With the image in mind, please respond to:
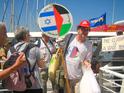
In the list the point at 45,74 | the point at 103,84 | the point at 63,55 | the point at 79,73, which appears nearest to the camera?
the point at 103,84

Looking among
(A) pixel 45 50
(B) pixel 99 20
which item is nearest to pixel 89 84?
(A) pixel 45 50

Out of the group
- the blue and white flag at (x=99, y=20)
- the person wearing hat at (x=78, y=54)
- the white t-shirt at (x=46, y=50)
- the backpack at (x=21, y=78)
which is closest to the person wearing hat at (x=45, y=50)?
the white t-shirt at (x=46, y=50)

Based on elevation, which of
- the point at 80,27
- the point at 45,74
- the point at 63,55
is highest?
the point at 80,27

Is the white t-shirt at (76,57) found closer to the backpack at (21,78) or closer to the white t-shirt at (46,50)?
the backpack at (21,78)

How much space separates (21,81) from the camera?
6.49m

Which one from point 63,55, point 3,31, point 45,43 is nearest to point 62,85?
point 63,55

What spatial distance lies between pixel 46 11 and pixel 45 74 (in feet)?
5.75

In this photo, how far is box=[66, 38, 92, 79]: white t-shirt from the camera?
25.0 feet

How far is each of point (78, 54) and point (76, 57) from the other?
0.22ft

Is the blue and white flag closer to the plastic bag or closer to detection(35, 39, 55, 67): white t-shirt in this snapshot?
detection(35, 39, 55, 67): white t-shirt

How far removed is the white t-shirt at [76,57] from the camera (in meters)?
7.61

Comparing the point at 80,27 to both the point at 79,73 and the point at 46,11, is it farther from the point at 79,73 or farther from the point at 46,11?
the point at 46,11

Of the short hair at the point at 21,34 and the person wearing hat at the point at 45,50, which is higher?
the short hair at the point at 21,34

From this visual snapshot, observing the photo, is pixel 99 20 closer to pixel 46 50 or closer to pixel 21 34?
pixel 46 50
